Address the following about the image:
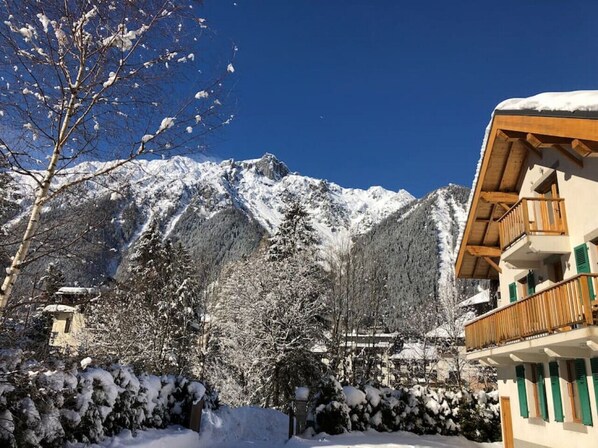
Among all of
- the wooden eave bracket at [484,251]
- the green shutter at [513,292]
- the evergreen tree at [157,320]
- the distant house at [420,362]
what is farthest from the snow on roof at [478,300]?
the evergreen tree at [157,320]

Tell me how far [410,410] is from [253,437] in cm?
583

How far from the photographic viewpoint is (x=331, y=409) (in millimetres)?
16422

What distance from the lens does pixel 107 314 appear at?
88.7 ft

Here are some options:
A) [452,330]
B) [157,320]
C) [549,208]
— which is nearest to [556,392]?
[549,208]

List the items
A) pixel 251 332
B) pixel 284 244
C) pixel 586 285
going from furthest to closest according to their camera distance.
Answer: pixel 284 244 < pixel 251 332 < pixel 586 285

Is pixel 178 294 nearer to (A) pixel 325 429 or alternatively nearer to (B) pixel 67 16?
(A) pixel 325 429

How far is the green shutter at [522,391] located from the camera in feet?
48.8

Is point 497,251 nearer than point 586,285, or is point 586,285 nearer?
point 586,285

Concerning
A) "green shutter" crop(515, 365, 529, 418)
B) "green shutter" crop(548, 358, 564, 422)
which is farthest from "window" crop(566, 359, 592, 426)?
"green shutter" crop(515, 365, 529, 418)

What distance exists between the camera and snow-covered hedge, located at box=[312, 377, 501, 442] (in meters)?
16.7

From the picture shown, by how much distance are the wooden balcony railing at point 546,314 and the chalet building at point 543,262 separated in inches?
1.0

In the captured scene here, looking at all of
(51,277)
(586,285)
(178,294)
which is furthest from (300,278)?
(51,277)

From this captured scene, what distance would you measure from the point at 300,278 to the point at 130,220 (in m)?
20.6

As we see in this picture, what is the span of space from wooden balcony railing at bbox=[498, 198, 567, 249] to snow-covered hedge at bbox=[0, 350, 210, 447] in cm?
1049
